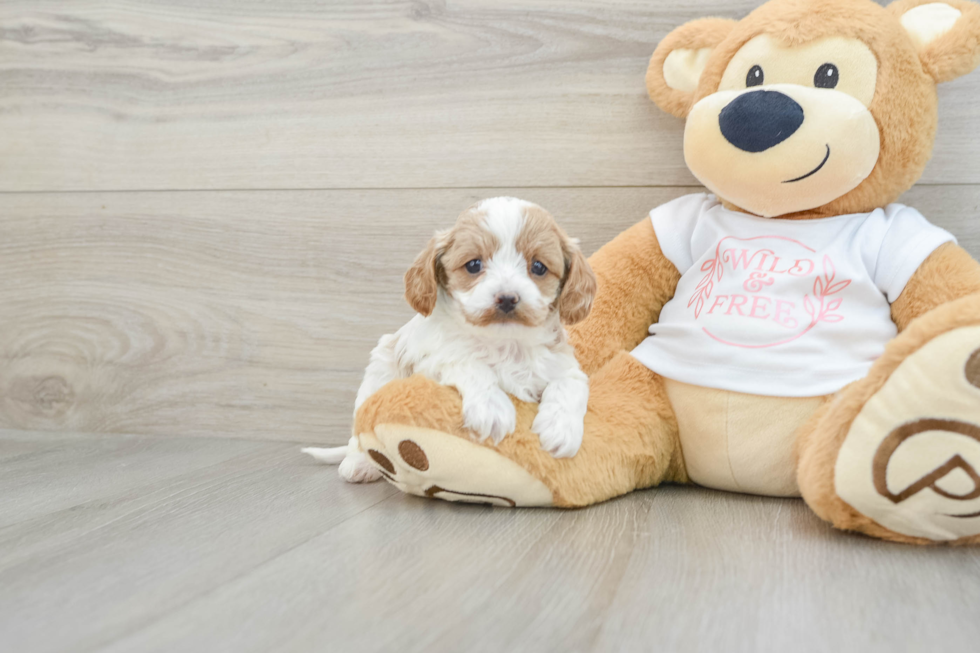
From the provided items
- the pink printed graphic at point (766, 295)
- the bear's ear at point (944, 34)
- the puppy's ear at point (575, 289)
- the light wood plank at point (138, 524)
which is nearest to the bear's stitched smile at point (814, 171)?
the pink printed graphic at point (766, 295)

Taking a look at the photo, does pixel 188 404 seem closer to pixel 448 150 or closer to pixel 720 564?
pixel 448 150

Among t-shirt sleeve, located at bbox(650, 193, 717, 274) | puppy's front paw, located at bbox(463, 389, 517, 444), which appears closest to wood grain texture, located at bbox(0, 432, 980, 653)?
puppy's front paw, located at bbox(463, 389, 517, 444)

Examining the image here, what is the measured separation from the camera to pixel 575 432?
1.09 m

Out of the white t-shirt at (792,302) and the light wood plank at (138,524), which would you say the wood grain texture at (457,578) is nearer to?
the light wood plank at (138,524)

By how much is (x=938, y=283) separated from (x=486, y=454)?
0.68 metres

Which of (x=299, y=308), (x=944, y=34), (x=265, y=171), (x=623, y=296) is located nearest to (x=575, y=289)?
(x=623, y=296)

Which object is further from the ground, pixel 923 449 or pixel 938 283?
pixel 938 283

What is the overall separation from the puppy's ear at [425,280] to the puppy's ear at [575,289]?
0.62 ft

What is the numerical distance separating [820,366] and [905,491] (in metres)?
0.26

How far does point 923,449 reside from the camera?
87 cm

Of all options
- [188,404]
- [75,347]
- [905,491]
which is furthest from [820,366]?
[75,347]

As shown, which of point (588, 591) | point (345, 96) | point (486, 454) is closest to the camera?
point (588, 591)

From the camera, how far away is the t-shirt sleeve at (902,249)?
112 cm

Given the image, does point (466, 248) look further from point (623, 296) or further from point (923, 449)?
point (923, 449)
